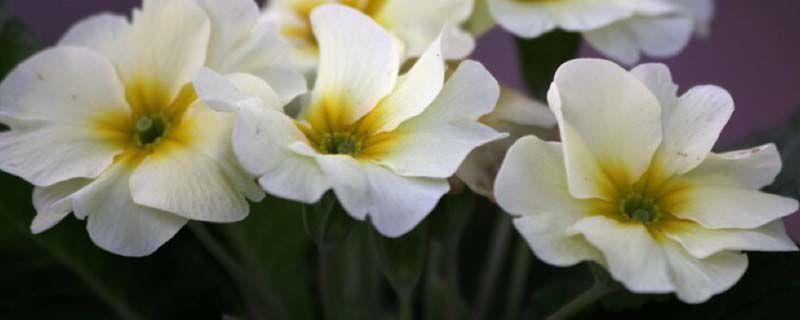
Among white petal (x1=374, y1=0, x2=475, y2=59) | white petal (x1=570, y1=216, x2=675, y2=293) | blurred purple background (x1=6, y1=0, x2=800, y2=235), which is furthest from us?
blurred purple background (x1=6, y1=0, x2=800, y2=235)

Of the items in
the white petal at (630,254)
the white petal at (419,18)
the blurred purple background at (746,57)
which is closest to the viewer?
the white petal at (630,254)

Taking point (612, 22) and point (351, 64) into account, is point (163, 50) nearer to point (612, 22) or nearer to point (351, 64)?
point (351, 64)

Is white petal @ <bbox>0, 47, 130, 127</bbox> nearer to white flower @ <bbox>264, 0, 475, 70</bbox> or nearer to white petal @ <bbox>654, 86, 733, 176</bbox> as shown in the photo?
white flower @ <bbox>264, 0, 475, 70</bbox>

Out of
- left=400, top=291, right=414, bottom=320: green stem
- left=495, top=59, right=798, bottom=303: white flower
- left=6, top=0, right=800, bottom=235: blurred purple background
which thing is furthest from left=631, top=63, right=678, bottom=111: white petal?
left=6, top=0, right=800, bottom=235: blurred purple background

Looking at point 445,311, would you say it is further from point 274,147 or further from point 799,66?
point 799,66

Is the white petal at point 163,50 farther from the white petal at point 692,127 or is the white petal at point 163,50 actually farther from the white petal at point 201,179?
the white petal at point 692,127

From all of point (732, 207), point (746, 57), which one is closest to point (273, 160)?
point (732, 207)

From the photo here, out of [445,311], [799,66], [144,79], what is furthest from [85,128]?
[799,66]

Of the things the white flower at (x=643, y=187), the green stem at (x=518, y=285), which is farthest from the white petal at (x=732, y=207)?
the green stem at (x=518, y=285)
